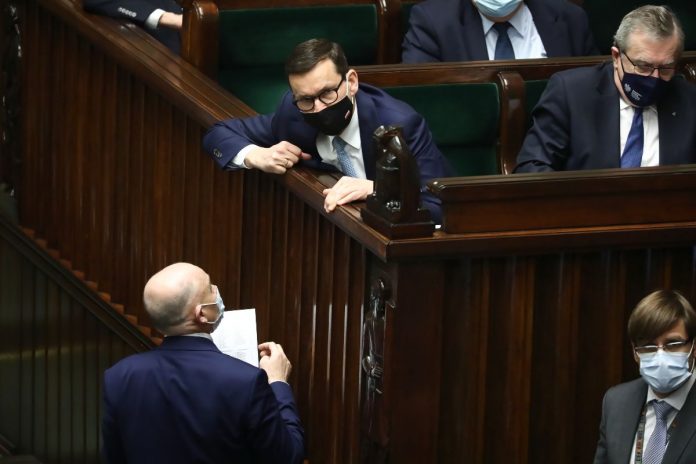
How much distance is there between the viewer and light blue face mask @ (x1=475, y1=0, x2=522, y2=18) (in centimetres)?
507

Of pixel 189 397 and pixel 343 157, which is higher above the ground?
pixel 343 157

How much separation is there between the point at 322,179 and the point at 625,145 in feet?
2.91

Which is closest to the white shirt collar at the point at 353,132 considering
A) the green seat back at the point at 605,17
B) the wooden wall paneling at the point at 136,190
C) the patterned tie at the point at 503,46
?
the wooden wall paneling at the point at 136,190

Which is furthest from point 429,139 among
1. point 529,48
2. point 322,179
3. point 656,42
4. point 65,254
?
point 65,254

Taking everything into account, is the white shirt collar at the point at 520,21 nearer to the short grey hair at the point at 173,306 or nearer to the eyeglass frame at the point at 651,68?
the eyeglass frame at the point at 651,68

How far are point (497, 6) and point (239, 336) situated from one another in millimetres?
1710

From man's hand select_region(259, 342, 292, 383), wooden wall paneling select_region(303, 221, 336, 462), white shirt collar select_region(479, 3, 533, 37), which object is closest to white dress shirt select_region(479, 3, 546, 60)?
white shirt collar select_region(479, 3, 533, 37)

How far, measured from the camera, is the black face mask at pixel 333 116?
398cm

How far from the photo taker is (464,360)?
3.61m

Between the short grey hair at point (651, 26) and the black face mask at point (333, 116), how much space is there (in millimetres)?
756

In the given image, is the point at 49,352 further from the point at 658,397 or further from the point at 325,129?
the point at 658,397

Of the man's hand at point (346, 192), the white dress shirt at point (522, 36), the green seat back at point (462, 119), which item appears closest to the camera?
the man's hand at point (346, 192)

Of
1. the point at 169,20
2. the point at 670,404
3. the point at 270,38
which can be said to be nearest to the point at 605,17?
the point at 270,38

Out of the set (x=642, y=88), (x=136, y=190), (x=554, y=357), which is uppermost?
(x=642, y=88)
